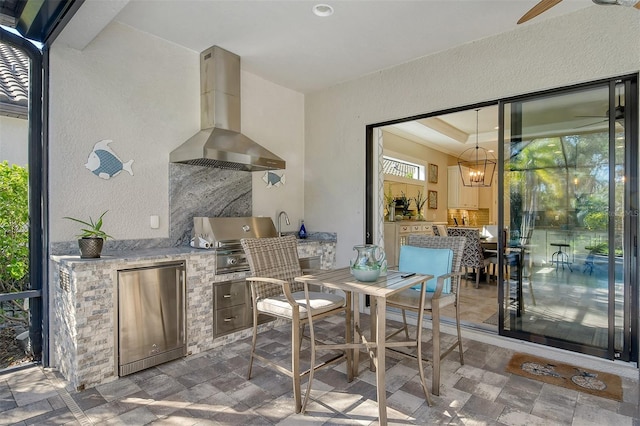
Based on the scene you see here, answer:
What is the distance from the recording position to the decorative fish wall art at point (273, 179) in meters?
4.44

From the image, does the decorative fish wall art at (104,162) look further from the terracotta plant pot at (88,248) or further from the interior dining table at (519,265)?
the interior dining table at (519,265)

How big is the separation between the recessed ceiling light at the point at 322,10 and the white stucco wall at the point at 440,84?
51.7 inches

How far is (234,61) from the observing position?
3.75m

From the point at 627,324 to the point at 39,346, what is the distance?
4664 mm

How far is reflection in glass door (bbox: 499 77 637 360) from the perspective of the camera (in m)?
2.72

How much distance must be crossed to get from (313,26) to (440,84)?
1.44 meters

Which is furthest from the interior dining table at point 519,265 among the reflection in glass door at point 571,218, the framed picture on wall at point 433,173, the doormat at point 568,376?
the framed picture on wall at point 433,173

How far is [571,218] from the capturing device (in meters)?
2.96

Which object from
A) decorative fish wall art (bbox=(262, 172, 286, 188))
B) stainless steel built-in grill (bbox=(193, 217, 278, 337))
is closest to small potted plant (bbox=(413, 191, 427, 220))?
decorative fish wall art (bbox=(262, 172, 286, 188))

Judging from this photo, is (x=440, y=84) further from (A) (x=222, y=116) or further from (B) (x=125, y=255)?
(B) (x=125, y=255)

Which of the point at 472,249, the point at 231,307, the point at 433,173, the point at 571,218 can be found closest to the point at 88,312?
the point at 231,307

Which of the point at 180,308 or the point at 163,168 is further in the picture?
the point at 163,168

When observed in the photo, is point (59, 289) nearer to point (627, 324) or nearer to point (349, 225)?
point (349, 225)

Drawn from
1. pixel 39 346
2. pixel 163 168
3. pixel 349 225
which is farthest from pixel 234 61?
pixel 39 346
